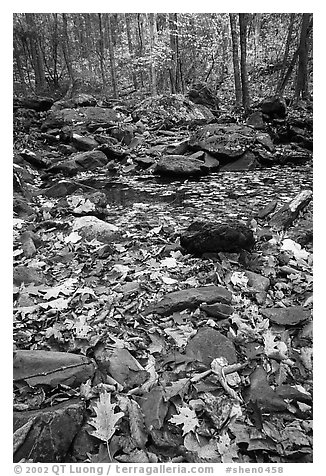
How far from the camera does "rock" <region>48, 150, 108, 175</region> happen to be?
645 centimetres

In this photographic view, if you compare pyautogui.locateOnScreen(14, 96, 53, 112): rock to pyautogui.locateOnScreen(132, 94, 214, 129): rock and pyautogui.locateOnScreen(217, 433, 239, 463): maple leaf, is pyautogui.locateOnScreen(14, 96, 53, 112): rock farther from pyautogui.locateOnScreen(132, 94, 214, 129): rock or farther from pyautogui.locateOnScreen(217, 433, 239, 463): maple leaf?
pyautogui.locateOnScreen(217, 433, 239, 463): maple leaf

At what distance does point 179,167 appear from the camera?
239 inches

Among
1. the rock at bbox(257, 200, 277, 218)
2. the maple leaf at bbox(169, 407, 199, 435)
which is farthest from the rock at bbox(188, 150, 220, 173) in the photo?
the maple leaf at bbox(169, 407, 199, 435)

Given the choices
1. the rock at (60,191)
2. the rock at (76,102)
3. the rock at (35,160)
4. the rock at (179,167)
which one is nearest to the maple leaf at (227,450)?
the rock at (60,191)

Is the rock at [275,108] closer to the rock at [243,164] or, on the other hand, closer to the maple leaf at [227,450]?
the rock at [243,164]

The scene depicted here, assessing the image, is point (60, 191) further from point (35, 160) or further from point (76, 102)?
point (76, 102)

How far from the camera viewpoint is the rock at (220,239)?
2822mm

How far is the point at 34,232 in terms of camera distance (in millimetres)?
3506

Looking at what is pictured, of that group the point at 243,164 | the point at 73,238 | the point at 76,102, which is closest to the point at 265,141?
the point at 243,164

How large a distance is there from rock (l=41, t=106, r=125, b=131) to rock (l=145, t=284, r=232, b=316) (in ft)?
25.6

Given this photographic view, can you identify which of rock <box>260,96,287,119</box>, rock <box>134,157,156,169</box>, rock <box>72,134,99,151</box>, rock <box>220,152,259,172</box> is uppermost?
rock <box>260,96,287,119</box>

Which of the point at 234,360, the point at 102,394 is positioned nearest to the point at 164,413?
the point at 102,394

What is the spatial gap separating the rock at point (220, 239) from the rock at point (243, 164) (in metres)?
3.68

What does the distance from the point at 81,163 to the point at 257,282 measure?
16.5ft
